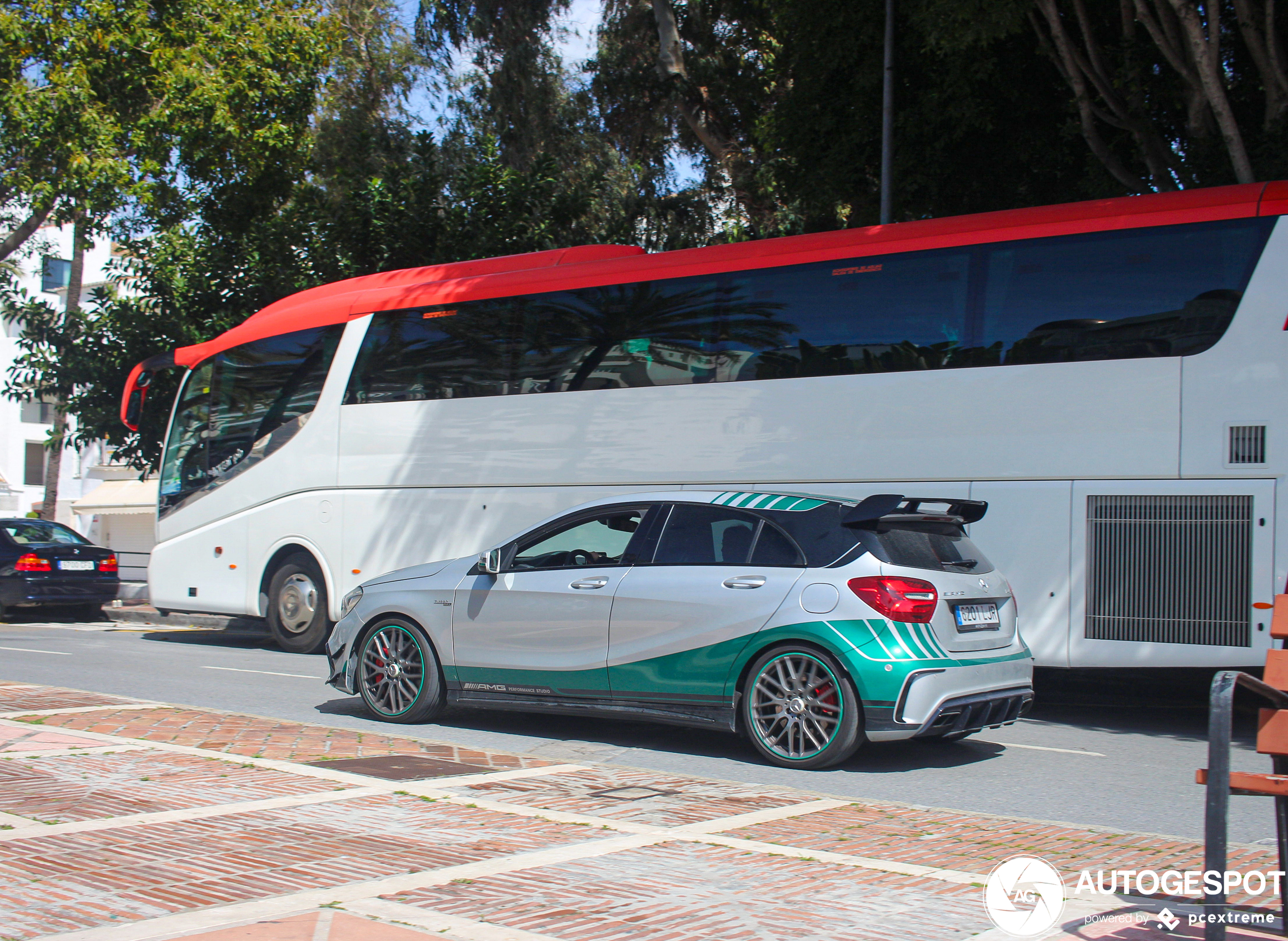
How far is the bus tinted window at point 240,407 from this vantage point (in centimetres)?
1373

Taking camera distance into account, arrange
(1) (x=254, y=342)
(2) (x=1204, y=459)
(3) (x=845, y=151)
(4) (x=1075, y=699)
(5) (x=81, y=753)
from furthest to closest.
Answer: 1. (3) (x=845, y=151)
2. (1) (x=254, y=342)
3. (4) (x=1075, y=699)
4. (2) (x=1204, y=459)
5. (5) (x=81, y=753)

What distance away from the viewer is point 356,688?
864 centimetres

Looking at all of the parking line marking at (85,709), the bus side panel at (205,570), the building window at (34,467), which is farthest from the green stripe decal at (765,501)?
the building window at (34,467)

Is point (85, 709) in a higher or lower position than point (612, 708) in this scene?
lower

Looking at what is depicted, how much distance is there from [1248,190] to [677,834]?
21.4 feet

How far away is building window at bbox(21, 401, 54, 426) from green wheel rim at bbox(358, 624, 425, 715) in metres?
45.1

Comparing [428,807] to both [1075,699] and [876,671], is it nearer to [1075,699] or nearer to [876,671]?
[876,671]

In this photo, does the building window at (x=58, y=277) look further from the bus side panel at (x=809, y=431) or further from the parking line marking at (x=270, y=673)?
the bus side panel at (x=809, y=431)

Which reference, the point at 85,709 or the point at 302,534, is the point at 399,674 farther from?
the point at 302,534

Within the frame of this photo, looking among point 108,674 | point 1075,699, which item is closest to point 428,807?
point 108,674

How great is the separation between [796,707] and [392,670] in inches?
117

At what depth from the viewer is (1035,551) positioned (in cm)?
937

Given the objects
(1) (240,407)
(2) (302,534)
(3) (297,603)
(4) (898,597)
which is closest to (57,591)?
(1) (240,407)

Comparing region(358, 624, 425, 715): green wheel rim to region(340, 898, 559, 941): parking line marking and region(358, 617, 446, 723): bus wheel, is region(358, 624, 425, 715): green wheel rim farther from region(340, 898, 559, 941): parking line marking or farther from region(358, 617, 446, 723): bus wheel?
region(340, 898, 559, 941): parking line marking
